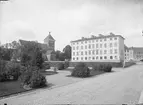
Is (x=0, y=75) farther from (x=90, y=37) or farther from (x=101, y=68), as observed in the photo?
(x=90, y=37)

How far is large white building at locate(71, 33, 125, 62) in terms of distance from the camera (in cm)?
5697

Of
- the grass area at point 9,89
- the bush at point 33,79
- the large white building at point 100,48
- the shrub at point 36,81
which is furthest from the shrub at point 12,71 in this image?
the large white building at point 100,48

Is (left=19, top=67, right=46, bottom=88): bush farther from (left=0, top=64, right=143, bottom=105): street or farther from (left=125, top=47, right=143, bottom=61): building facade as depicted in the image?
(left=125, top=47, right=143, bottom=61): building facade

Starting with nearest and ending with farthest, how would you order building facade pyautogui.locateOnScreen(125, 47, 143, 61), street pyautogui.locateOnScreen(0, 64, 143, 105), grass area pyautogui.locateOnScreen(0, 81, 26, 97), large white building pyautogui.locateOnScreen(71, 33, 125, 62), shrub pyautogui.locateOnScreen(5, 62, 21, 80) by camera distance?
1. street pyautogui.locateOnScreen(0, 64, 143, 105)
2. grass area pyautogui.locateOnScreen(0, 81, 26, 97)
3. shrub pyautogui.locateOnScreen(5, 62, 21, 80)
4. large white building pyautogui.locateOnScreen(71, 33, 125, 62)
5. building facade pyautogui.locateOnScreen(125, 47, 143, 61)

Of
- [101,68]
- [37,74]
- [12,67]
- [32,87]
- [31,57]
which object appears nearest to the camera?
[32,87]

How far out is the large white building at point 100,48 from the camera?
187 feet

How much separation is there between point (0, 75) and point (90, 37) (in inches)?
2262

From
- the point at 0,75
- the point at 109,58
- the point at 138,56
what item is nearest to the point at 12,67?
the point at 0,75

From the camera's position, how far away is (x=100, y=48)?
62.1 metres

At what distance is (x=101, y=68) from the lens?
2486 cm

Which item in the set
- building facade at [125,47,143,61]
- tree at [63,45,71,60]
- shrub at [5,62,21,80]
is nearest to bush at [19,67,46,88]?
shrub at [5,62,21,80]

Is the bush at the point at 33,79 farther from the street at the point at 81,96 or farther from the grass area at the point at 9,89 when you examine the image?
the street at the point at 81,96

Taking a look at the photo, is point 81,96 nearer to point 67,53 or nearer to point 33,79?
point 33,79

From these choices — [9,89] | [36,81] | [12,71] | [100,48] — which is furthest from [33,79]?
[100,48]
